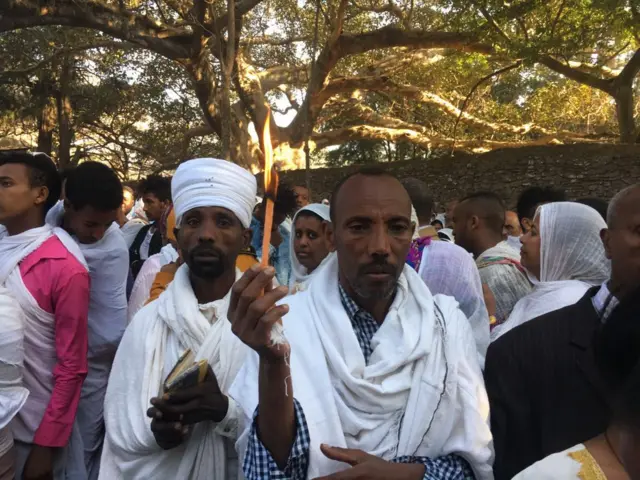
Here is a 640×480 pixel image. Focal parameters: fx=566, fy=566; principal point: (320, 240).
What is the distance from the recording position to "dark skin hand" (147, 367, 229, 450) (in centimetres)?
171

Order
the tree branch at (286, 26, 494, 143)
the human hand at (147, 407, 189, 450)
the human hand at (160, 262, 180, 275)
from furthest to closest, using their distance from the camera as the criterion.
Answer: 1. the tree branch at (286, 26, 494, 143)
2. the human hand at (160, 262, 180, 275)
3. the human hand at (147, 407, 189, 450)

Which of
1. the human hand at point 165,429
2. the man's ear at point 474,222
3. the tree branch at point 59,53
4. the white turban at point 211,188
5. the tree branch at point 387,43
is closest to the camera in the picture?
the human hand at point 165,429

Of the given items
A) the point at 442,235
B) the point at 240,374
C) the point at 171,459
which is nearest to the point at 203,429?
the point at 171,459

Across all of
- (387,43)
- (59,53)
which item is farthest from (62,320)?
(59,53)

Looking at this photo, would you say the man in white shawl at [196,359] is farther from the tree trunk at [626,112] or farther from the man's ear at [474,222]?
the tree trunk at [626,112]

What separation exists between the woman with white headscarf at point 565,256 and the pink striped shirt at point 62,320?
1842mm

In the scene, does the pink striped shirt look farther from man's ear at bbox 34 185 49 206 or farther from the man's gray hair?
the man's gray hair

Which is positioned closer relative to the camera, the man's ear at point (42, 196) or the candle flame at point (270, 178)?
the candle flame at point (270, 178)

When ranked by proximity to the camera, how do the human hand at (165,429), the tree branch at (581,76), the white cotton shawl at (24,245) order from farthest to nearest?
1. the tree branch at (581,76)
2. the white cotton shawl at (24,245)
3. the human hand at (165,429)

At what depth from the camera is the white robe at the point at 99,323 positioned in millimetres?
2787

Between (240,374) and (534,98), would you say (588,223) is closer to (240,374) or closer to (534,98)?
(240,374)

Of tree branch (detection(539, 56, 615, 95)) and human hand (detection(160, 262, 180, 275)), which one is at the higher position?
tree branch (detection(539, 56, 615, 95))

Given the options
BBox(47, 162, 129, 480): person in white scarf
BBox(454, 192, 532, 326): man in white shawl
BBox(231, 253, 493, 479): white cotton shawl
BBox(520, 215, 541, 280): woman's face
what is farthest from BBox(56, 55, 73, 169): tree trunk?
BBox(231, 253, 493, 479): white cotton shawl

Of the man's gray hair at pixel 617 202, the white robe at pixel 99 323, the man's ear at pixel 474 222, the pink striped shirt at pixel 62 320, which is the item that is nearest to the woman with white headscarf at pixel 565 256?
the man's gray hair at pixel 617 202
